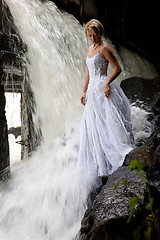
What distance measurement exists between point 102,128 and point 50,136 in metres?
3.51

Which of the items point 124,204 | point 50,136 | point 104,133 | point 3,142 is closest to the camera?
point 124,204

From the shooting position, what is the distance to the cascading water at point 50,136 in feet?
10.3

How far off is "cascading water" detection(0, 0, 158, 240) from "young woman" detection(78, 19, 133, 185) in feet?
1.20

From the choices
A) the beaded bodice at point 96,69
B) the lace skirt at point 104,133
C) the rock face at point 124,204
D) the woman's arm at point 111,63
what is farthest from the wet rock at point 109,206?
the beaded bodice at point 96,69

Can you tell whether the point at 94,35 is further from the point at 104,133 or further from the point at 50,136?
the point at 50,136

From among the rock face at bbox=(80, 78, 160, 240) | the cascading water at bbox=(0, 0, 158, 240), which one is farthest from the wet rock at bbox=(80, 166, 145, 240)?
the cascading water at bbox=(0, 0, 158, 240)

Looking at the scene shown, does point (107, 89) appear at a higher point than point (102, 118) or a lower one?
higher

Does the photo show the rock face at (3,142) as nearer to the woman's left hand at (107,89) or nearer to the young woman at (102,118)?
the young woman at (102,118)

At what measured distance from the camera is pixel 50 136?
22.0 ft

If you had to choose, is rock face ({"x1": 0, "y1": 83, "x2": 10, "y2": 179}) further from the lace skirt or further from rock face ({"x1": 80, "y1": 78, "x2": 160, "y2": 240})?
rock face ({"x1": 80, "y1": 78, "x2": 160, "y2": 240})

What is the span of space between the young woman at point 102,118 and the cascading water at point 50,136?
1.20 feet

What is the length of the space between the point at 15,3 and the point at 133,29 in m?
8.51

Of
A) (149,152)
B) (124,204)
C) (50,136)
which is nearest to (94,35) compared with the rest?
(149,152)

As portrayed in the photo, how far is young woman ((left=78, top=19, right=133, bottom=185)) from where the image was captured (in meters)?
3.25
